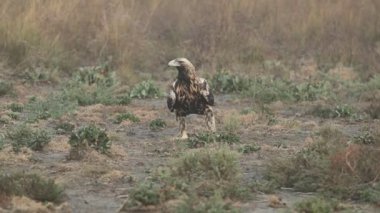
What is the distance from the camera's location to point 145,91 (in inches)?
560

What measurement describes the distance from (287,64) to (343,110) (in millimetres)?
4854

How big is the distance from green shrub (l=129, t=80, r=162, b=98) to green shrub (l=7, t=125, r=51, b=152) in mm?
4673

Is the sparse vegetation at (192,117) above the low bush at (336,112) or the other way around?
above

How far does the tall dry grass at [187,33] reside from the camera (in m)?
16.2

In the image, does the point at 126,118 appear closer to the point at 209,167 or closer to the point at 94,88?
the point at 94,88

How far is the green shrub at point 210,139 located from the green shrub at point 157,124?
60.6 inches

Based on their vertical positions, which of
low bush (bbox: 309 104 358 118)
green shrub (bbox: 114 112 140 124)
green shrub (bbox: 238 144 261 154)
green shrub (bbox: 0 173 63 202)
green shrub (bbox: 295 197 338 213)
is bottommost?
low bush (bbox: 309 104 358 118)

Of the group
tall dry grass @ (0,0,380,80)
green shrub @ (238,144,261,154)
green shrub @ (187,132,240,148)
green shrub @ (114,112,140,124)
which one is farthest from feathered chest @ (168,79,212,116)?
tall dry grass @ (0,0,380,80)

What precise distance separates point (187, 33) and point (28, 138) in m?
9.01

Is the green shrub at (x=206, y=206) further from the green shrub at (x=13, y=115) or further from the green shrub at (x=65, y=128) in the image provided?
the green shrub at (x=13, y=115)

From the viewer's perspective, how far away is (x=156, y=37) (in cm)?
1805

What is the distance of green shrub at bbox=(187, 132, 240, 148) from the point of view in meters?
9.36

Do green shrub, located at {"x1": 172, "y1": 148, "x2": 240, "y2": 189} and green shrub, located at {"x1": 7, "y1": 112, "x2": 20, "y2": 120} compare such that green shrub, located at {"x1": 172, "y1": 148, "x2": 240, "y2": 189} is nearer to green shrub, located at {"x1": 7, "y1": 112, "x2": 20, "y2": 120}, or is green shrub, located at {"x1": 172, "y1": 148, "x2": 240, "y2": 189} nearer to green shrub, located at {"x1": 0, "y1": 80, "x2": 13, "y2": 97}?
green shrub, located at {"x1": 7, "y1": 112, "x2": 20, "y2": 120}

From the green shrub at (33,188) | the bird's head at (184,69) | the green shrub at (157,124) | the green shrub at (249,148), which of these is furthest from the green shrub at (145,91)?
the green shrub at (33,188)
